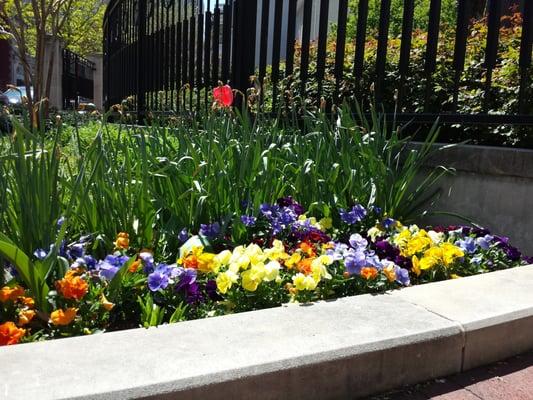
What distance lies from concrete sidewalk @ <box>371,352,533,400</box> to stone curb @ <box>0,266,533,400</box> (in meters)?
0.04

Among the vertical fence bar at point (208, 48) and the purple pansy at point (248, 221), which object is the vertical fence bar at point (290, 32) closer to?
the vertical fence bar at point (208, 48)

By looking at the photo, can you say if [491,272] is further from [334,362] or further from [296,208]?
[334,362]

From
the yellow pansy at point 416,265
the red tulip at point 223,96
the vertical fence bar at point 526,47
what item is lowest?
the yellow pansy at point 416,265

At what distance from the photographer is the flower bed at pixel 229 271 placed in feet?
7.41

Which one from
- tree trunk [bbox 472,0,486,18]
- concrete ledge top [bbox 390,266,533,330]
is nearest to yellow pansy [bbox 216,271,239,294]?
concrete ledge top [bbox 390,266,533,330]

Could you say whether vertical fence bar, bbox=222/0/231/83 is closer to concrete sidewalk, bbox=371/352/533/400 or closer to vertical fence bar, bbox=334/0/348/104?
vertical fence bar, bbox=334/0/348/104

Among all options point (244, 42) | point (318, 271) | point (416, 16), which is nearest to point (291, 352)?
point (318, 271)

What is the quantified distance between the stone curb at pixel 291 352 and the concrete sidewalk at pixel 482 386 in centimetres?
4

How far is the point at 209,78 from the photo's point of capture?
682 centimetres

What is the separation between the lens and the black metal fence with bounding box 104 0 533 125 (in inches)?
155

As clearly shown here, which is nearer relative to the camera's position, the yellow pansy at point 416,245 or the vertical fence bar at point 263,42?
the yellow pansy at point 416,245

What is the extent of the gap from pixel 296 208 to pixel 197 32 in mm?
4722

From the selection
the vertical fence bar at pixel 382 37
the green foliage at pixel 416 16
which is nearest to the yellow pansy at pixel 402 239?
the vertical fence bar at pixel 382 37

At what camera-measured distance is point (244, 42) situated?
19.4 ft
